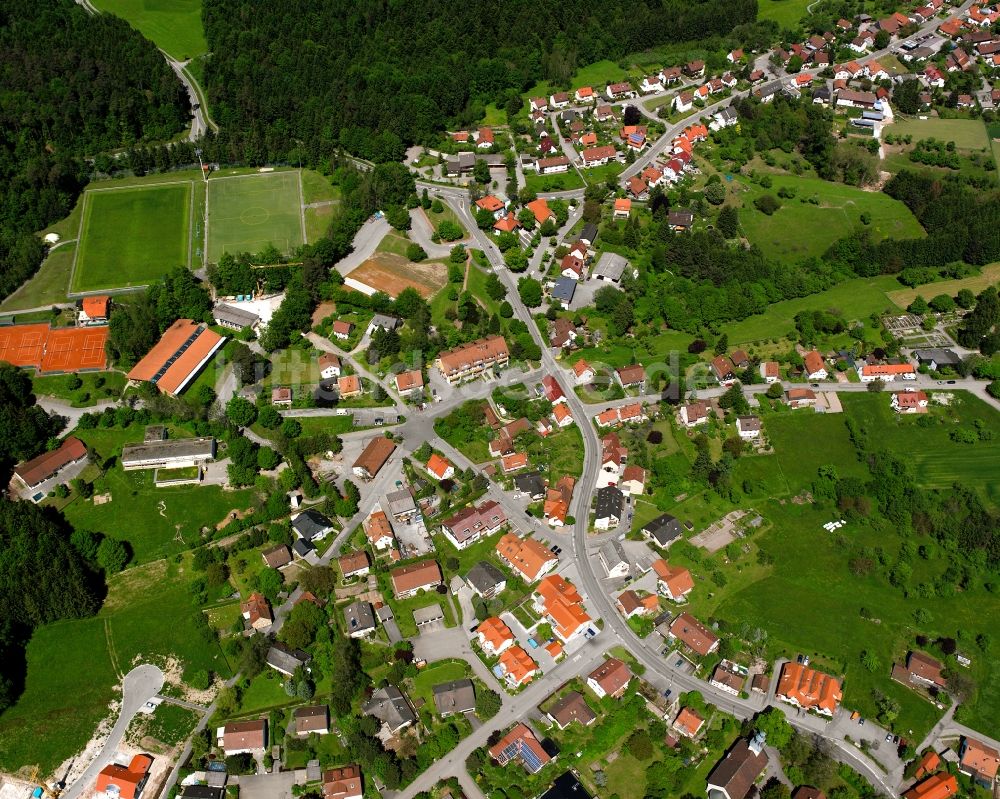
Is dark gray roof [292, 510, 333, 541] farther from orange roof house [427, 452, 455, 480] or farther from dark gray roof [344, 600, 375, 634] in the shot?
orange roof house [427, 452, 455, 480]

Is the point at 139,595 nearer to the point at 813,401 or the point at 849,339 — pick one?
the point at 813,401

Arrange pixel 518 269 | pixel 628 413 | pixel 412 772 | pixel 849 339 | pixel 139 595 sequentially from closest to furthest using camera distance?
1. pixel 412 772
2. pixel 139 595
3. pixel 628 413
4. pixel 849 339
5. pixel 518 269

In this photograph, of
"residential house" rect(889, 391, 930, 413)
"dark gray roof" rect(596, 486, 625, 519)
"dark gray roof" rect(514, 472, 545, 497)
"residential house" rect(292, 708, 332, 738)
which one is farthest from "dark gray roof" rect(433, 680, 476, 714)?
"residential house" rect(889, 391, 930, 413)

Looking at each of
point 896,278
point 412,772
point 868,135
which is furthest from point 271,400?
point 868,135

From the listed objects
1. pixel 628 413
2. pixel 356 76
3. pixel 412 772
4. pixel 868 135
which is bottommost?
pixel 412 772

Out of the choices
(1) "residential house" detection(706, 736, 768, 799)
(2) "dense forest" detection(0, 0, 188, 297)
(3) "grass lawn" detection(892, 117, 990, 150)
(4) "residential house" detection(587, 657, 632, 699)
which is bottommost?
(1) "residential house" detection(706, 736, 768, 799)

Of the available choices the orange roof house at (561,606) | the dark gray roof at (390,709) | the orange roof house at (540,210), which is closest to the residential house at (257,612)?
the dark gray roof at (390,709)
